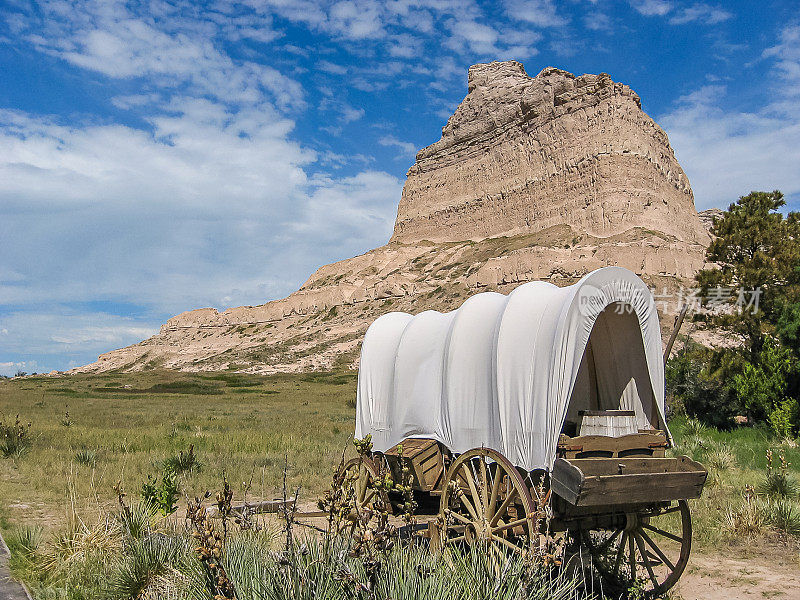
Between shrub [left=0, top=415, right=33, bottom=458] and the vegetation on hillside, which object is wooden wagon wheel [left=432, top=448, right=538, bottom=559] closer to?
shrub [left=0, top=415, right=33, bottom=458]

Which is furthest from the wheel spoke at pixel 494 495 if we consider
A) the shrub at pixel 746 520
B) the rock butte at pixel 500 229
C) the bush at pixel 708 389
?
the rock butte at pixel 500 229

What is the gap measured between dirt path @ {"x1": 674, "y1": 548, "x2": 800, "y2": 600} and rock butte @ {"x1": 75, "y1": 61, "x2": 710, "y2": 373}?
162ft

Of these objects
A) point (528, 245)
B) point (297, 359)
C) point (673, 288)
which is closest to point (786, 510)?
point (673, 288)

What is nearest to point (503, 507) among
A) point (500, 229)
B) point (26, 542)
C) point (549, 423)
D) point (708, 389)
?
point (549, 423)

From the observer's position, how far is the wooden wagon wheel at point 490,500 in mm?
5191

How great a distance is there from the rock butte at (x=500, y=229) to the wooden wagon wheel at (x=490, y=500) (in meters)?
51.8

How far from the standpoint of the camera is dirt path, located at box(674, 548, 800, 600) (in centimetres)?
598

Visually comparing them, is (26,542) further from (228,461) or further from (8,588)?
(228,461)

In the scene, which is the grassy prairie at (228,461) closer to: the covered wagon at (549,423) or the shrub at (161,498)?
the shrub at (161,498)

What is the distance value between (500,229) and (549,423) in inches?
3515

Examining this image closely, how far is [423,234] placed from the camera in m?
105

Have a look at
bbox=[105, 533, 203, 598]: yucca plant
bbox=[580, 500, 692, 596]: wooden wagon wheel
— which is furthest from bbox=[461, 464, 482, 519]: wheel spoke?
bbox=[105, 533, 203, 598]: yucca plant

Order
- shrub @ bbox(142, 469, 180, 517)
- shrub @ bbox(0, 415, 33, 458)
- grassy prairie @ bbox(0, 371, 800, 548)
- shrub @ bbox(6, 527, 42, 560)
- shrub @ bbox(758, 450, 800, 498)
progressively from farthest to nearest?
shrub @ bbox(0, 415, 33, 458)
shrub @ bbox(758, 450, 800, 498)
grassy prairie @ bbox(0, 371, 800, 548)
shrub @ bbox(142, 469, 180, 517)
shrub @ bbox(6, 527, 42, 560)

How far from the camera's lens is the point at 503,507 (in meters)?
5.29
